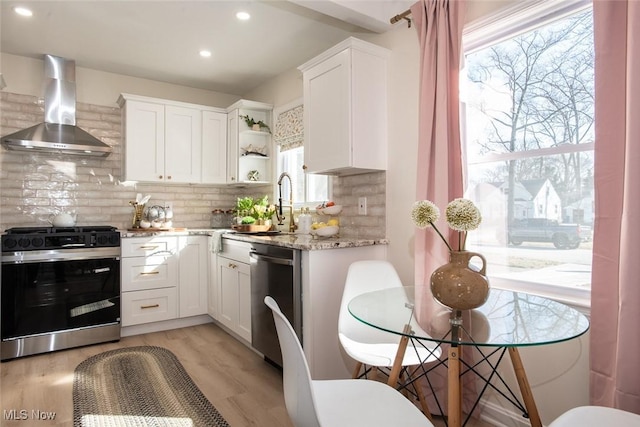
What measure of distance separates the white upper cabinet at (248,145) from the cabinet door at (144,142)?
72cm

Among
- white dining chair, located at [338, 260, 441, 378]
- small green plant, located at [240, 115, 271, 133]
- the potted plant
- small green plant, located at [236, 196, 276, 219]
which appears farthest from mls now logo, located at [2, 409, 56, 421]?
small green plant, located at [240, 115, 271, 133]

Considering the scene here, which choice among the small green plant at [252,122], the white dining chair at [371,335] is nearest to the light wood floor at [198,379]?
the white dining chair at [371,335]

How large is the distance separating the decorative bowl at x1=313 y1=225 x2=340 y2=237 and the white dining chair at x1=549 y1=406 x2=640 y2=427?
1.90 meters

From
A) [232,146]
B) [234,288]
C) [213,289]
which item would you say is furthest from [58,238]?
[232,146]

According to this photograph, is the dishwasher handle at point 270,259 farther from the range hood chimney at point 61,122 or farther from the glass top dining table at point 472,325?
the range hood chimney at point 61,122

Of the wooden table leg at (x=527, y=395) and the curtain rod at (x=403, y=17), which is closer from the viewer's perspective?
the wooden table leg at (x=527, y=395)

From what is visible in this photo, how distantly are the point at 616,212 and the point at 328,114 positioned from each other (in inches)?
70.5

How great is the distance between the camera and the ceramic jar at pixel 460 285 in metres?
1.35

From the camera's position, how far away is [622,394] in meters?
1.40

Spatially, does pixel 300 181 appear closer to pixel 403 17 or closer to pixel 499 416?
pixel 403 17

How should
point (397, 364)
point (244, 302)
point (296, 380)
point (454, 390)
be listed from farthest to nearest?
point (244, 302) → point (397, 364) → point (454, 390) → point (296, 380)

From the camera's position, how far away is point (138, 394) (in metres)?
2.37

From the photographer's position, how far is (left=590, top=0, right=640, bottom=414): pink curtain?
1.37 meters

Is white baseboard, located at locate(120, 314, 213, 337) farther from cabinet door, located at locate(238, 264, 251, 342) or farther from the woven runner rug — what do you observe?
cabinet door, located at locate(238, 264, 251, 342)
